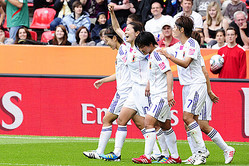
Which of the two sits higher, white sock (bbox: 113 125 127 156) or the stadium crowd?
the stadium crowd

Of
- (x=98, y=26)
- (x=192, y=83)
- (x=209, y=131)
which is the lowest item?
(x=209, y=131)

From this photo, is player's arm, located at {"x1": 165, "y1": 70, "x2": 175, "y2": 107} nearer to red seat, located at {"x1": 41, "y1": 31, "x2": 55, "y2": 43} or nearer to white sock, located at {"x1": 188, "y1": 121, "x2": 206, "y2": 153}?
white sock, located at {"x1": 188, "y1": 121, "x2": 206, "y2": 153}

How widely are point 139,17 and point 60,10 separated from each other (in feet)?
8.43

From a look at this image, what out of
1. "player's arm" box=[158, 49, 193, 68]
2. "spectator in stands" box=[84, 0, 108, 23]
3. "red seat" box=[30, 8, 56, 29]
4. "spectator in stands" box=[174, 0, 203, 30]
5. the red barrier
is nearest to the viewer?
"player's arm" box=[158, 49, 193, 68]

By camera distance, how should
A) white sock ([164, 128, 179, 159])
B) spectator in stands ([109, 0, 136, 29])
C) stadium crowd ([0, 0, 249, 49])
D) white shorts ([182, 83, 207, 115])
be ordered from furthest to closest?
spectator in stands ([109, 0, 136, 29])
stadium crowd ([0, 0, 249, 49])
white sock ([164, 128, 179, 159])
white shorts ([182, 83, 207, 115])

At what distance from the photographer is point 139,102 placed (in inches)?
337

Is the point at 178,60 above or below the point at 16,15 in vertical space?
below

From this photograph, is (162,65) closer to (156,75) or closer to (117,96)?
(156,75)

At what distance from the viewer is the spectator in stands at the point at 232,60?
11.9 m

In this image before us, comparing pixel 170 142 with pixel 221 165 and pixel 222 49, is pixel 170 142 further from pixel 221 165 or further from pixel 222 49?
pixel 222 49

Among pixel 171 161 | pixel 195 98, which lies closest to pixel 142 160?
pixel 171 161

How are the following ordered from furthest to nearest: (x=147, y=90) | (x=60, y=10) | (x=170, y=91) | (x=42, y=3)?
(x=42, y=3) → (x=60, y=10) → (x=147, y=90) → (x=170, y=91)

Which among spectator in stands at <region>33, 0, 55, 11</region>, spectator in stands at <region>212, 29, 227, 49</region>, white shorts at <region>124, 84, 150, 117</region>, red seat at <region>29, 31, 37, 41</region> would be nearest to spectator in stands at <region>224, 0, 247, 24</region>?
spectator in stands at <region>212, 29, 227, 49</region>

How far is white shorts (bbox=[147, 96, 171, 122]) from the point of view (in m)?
8.04
